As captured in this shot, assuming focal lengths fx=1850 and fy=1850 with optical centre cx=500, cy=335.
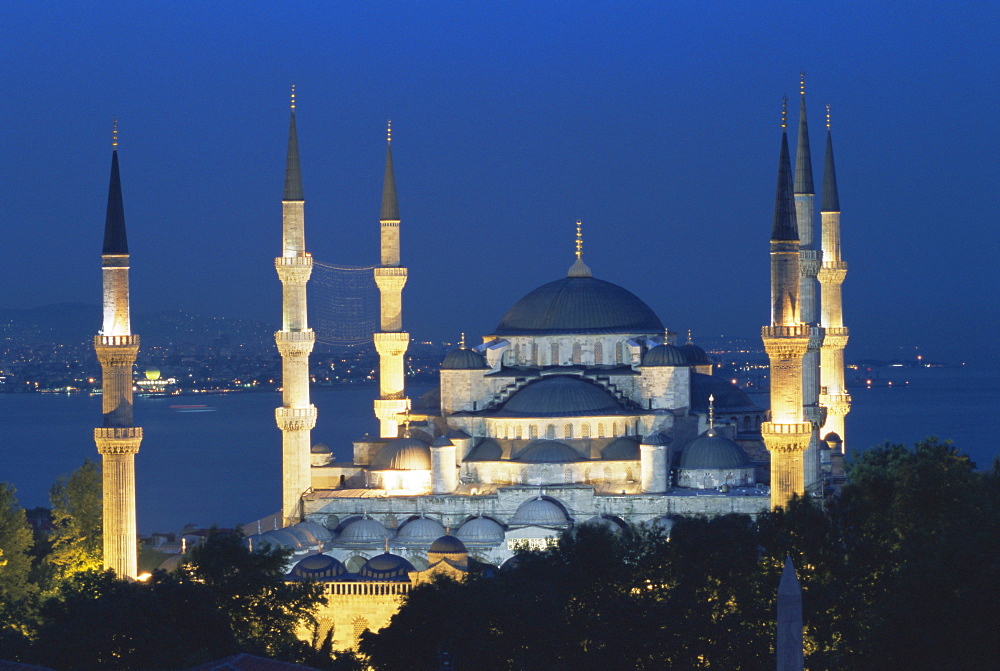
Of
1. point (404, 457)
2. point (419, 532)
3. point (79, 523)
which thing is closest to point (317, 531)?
point (419, 532)

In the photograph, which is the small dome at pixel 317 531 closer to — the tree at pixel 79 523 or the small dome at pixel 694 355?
the tree at pixel 79 523

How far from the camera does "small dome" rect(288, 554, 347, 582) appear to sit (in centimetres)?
2917

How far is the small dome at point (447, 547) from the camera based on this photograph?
96.2 ft

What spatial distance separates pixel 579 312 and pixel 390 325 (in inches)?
168

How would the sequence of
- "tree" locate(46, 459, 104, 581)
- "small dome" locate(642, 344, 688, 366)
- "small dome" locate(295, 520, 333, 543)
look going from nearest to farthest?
"small dome" locate(295, 520, 333, 543), "tree" locate(46, 459, 104, 581), "small dome" locate(642, 344, 688, 366)

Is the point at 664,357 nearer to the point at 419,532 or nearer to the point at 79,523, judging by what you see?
the point at 419,532

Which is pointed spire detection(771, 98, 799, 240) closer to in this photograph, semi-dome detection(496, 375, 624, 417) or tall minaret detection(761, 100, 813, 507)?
tall minaret detection(761, 100, 813, 507)

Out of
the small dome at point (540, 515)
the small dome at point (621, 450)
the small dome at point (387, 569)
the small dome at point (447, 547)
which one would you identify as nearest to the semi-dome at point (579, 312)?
the small dome at point (621, 450)

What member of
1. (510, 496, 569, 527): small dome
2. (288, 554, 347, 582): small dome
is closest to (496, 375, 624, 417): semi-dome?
(510, 496, 569, 527): small dome

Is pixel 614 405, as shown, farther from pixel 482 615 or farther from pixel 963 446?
pixel 963 446

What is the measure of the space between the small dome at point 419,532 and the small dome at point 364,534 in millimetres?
295

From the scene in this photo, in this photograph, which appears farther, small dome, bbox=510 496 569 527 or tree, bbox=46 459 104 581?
tree, bbox=46 459 104 581

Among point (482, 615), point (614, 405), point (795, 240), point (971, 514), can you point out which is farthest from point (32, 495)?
point (971, 514)

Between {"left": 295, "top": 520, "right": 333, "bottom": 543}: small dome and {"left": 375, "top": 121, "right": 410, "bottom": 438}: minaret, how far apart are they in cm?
586
